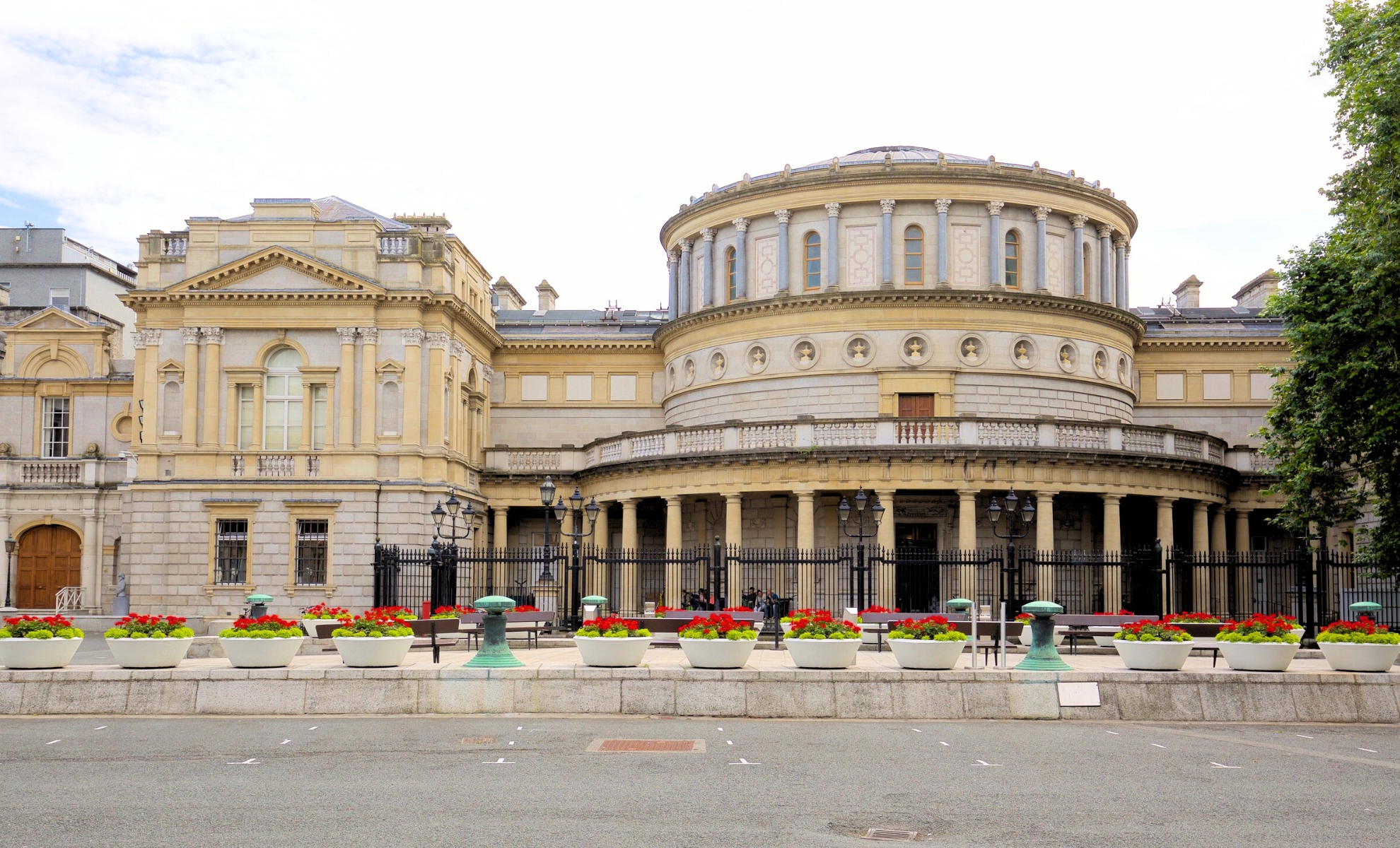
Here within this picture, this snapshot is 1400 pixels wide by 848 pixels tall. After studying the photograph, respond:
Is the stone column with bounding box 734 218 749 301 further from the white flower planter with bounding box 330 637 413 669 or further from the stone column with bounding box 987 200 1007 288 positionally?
the white flower planter with bounding box 330 637 413 669

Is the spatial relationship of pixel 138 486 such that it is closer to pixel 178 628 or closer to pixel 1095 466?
pixel 178 628

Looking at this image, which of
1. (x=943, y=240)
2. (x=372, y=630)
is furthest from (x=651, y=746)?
(x=943, y=240)

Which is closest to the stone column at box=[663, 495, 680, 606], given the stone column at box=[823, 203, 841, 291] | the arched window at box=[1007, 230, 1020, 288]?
the stone column at box=[823, 203, 841, 291]

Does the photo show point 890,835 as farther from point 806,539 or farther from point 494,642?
point 806,539

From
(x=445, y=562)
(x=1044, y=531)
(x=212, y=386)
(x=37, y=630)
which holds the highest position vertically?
(x=212, y=386)

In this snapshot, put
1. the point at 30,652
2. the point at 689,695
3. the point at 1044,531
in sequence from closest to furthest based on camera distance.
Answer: the point at 689,695, the point at 30,652, the point at 1044,531

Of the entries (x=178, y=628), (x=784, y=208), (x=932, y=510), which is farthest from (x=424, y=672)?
(x=784, y=208)

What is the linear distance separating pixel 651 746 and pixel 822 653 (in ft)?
15.5

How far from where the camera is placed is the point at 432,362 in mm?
47562

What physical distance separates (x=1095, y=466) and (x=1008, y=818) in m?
31.4

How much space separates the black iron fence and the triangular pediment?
376 inches

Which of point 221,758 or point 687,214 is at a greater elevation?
point 687,214

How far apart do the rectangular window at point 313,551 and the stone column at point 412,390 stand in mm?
4096

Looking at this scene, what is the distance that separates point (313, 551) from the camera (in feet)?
153
